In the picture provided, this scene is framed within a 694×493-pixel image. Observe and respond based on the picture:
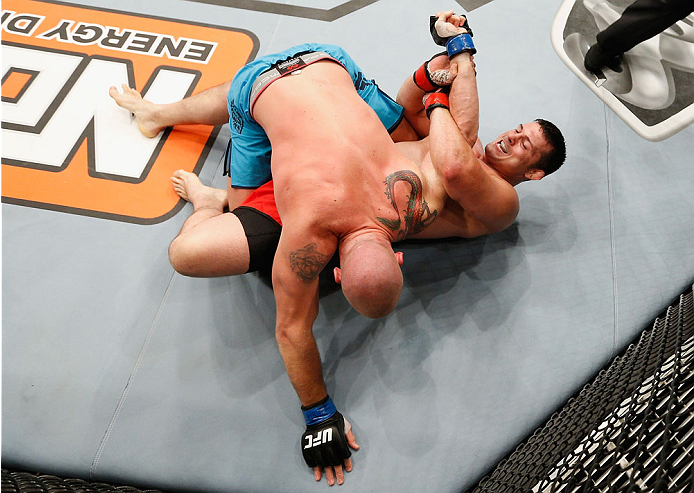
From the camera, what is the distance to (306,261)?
1634mm

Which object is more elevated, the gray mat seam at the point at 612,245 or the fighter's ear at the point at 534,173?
the fighter's ear at the point at 534,173

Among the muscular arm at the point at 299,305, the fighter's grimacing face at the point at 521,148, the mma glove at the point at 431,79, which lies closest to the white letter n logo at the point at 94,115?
the muscular arm at the point at 299,305

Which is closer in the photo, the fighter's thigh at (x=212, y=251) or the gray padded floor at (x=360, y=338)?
the gray padded floor at (x=360, y=338)

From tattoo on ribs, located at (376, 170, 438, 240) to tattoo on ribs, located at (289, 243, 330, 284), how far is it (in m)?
0.23

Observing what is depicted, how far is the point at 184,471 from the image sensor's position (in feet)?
5.79

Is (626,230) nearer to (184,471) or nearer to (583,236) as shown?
(583,236)

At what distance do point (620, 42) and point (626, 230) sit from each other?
90 centimetres

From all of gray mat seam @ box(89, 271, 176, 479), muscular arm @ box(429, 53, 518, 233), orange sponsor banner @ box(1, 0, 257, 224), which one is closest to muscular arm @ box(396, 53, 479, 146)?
muscular arm @ box(429, 53, 518, 233)

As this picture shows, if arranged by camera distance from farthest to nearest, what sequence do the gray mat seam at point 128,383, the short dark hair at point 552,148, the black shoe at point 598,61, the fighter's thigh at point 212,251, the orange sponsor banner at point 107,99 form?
1. the black shoe at point 598,61
2. the orange sponsor banner at point 107,99
3. the short dark hair at point 552,148
4. the fighter's thigh at point 212,251
5. the gray mat seam at point 128,383

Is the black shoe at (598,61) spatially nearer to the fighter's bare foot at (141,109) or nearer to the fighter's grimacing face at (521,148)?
the fighter's grimacing face at (521,148)

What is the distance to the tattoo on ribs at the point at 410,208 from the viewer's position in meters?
1.70

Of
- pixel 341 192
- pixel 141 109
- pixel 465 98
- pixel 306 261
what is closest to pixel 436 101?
pixel 465 98

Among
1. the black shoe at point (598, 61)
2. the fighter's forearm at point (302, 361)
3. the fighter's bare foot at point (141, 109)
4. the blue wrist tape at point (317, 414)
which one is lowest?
the blue wrist tape at point (317, 414)

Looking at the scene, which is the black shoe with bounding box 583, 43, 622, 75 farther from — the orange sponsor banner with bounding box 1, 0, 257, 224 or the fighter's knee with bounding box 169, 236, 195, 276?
the fighter's knee with bounding box 169, 236, 195, 276
